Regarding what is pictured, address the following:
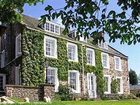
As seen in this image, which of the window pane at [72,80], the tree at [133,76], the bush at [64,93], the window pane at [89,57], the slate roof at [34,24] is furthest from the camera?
the tree at [133,76]

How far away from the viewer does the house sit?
3362 cm

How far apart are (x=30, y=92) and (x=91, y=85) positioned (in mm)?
14453

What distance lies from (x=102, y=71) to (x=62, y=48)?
7.70 meters

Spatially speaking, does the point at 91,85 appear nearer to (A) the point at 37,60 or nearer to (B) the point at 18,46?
(A) the point at 37,60

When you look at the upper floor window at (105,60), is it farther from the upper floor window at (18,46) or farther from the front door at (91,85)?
the upper floor window at (18,46)

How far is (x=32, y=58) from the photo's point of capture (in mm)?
33594

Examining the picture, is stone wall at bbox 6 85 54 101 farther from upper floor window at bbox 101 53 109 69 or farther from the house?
upper floor window at bbox 101 53 109 69

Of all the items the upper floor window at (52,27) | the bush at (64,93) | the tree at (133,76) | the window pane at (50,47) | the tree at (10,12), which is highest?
the upper floor window at (52,27)

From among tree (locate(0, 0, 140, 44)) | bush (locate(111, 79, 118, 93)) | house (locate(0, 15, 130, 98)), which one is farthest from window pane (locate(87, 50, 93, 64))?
tree (locate(0, 0, 140, 44))

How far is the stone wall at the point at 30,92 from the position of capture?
26.3 meters

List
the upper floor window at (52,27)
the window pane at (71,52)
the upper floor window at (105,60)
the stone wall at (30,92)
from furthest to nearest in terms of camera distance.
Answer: the upper floor window at (105,60) → the window pane at (71,52) → the upper floor window at (52,27) → the stone wall at (30,92)

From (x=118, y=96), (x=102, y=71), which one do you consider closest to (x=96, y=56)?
(x=102, y=71)

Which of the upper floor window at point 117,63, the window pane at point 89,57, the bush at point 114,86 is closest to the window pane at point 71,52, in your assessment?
the window pane at point 89,57

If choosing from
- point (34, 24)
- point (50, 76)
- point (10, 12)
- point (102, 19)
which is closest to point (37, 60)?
point (50, 76)
